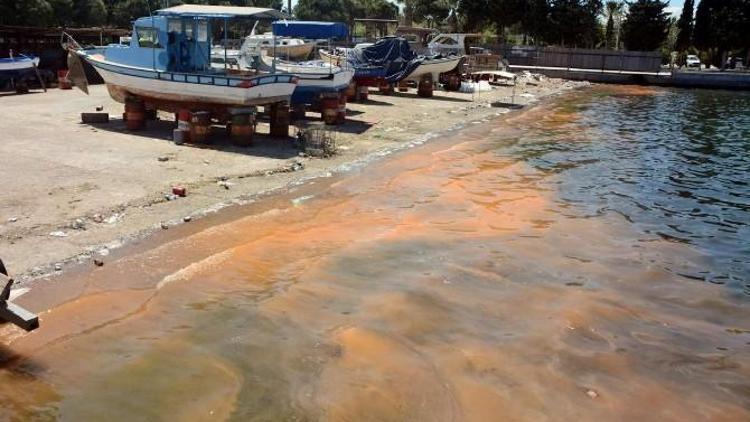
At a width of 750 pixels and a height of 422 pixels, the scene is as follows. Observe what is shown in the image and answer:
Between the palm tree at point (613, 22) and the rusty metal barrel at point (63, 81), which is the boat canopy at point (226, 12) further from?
the palm tree at point (613, 22)

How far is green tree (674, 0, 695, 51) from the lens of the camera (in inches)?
2431

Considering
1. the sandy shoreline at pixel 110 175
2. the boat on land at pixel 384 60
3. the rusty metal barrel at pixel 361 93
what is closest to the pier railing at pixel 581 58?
the boat on land at pixel 384 60

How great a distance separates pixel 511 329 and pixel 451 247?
278 centimetres

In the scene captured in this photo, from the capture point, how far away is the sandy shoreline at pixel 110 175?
8.63m

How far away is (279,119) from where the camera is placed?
17125 mm

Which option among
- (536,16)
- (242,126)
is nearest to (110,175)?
(242,126)

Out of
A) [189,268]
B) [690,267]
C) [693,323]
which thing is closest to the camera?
[693,323]

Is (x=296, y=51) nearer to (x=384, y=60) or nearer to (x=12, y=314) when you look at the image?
(x=384, y=60)

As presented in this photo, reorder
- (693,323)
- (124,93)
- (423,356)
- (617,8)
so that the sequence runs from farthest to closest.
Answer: (617,8)
(124,93)
(693,323)
(423,356)

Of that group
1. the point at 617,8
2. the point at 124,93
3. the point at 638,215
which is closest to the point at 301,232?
the point at 638,215

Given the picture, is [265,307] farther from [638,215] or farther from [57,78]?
[57,78]

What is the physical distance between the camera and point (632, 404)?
594 cm

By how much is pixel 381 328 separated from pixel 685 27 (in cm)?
6773

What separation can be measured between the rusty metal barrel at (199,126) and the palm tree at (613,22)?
65.3 metres
